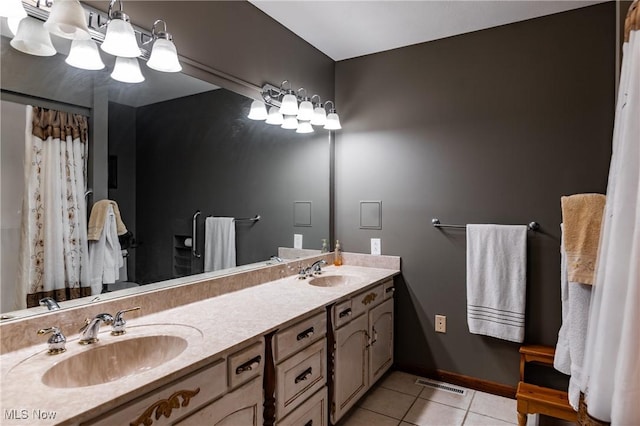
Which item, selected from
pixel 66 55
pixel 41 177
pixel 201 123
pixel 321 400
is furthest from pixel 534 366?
pixel 66 55

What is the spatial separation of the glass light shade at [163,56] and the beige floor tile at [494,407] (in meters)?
2.56

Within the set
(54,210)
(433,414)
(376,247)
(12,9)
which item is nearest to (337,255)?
(376,247)

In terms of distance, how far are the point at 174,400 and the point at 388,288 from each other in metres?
1.80

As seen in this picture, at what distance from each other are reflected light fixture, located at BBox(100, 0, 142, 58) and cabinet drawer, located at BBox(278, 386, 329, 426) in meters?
1.64

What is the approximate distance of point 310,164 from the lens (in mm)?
2818

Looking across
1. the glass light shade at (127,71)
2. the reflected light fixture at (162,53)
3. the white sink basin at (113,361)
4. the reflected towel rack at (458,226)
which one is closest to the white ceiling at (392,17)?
the reflected light fixture at (162,53)

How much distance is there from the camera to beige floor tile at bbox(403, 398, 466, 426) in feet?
6.92

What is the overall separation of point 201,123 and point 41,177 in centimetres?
83

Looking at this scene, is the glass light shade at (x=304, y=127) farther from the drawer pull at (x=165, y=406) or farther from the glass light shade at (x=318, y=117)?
the drawer pull at (x=165, y=406)

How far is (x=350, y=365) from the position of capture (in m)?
2.06

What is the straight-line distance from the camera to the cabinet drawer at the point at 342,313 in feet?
6.29

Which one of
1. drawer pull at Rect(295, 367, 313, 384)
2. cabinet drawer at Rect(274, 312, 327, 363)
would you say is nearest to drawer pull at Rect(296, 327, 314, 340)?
cabinet drawer at Rect(274, 312, 327, 363)

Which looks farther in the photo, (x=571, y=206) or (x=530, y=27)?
(x=530, y=27)

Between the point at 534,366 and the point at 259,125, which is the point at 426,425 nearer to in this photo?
the point at 534,366
